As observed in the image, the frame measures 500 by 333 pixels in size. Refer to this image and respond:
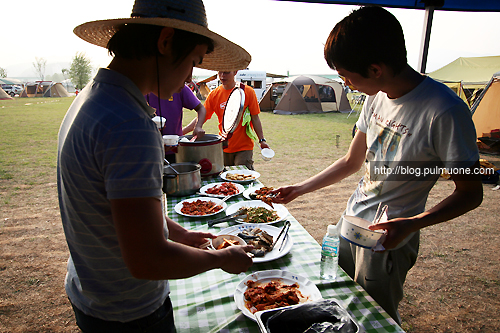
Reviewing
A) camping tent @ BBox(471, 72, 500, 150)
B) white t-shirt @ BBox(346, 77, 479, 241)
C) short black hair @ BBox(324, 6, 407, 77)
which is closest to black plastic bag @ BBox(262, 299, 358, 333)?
white t-shirt @ BBox(346, 77, 479, 241)

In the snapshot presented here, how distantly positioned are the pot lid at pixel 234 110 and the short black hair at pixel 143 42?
226cm

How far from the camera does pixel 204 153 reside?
3154mm

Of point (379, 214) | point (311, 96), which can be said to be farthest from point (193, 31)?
point (311, 96)

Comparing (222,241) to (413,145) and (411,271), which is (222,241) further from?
(411,271)

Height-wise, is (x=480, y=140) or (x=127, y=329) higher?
(x=127, y=329)

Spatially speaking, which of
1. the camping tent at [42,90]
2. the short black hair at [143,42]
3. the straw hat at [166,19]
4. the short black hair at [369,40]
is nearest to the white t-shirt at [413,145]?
the short black hair at [369,40]

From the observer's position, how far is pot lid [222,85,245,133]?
3.32 m

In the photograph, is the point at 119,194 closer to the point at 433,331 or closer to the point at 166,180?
the point at 166,180

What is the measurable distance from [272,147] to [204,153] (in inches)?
294

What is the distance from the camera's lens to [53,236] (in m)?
4.49

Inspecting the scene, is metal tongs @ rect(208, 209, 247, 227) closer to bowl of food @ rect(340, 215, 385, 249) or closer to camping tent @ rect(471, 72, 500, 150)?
bowl of food @ rect(340, 215, 385, 249)

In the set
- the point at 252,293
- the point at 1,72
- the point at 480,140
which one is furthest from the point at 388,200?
the point at 1,72

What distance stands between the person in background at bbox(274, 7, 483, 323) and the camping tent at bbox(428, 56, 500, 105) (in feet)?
35.5

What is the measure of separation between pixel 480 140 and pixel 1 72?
113 metres
